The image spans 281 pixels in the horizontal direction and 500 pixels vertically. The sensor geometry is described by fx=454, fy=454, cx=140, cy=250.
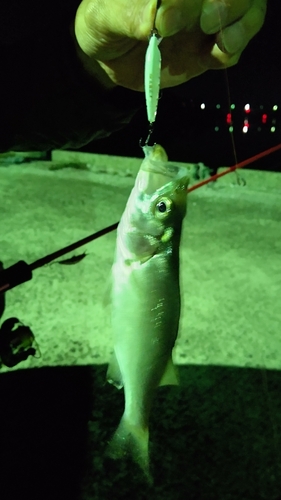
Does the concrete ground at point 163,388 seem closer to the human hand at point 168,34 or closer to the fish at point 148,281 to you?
the fish at point 148,281

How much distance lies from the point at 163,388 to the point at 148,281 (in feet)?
5.47

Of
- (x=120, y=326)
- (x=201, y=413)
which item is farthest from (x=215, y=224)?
(x=120, y=326)

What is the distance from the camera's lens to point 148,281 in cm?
154

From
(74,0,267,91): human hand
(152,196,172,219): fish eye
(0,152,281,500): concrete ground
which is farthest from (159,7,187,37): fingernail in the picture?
(0,152,281,500): concrete ground

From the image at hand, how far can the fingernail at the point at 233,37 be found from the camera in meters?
1.53

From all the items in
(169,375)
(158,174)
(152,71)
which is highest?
(152,71)

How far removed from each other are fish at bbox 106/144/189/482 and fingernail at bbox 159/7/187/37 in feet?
1.11

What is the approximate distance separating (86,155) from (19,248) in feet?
9.62

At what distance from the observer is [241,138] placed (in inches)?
1094

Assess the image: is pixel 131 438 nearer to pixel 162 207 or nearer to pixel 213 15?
pixel 162 207

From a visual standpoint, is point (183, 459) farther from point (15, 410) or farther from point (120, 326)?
point (120, 326)

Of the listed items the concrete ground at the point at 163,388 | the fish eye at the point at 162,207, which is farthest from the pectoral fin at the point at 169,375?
the concrete ground at the point at 163,388

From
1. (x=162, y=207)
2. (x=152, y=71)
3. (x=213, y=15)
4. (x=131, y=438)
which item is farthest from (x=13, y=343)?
(x=213, y=15)

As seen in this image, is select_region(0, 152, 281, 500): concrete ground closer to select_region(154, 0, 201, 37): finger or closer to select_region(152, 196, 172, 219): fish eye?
select_region(152, 196, 172, 219): fish eye
